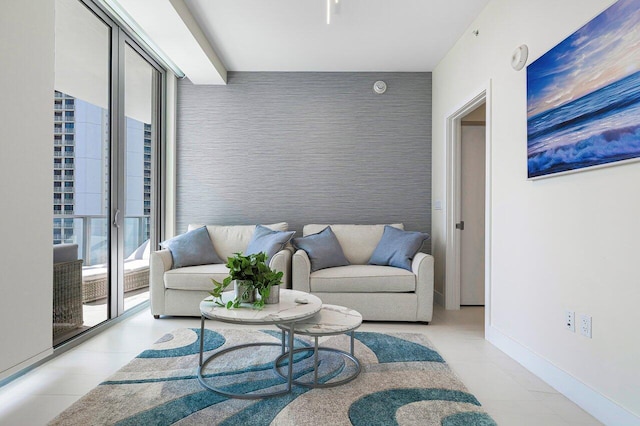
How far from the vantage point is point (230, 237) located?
414 cm

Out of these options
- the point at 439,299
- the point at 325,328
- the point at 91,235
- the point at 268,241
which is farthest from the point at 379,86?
the point at 91,235

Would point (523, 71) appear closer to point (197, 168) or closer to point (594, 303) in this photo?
point (594, 303)

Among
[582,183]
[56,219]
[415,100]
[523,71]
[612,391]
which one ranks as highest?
[415,100]

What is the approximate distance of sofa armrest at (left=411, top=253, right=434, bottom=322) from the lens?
3400mm

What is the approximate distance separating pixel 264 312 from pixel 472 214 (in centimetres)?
290

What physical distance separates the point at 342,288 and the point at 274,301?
1233mm

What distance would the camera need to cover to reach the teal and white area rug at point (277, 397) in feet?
5.90

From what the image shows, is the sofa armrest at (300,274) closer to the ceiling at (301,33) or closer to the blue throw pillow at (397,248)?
the blue throw pillow at (397,248)

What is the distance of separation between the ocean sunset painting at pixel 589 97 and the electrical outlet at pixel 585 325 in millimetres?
784

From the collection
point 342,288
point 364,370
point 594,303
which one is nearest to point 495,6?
point 594,303

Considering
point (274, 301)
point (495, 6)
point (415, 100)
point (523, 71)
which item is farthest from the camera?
point (415, 100)

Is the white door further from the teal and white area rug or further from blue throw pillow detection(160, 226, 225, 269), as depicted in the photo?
blue throw pillow detection(160, 226, 225, 269)

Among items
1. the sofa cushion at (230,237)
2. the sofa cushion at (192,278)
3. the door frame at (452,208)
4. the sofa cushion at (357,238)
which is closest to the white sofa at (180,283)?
the sofa cushion at (192,278)

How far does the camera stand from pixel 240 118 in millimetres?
4504
